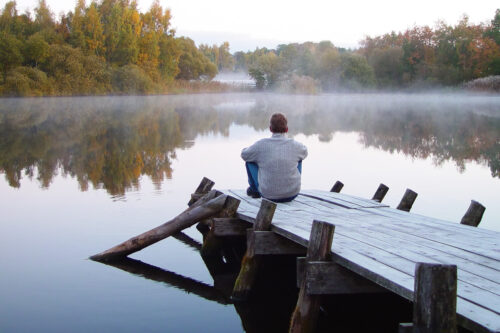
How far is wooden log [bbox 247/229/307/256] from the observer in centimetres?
556

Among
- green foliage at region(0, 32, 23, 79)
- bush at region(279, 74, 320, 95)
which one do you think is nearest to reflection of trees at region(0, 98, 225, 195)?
green foliage at region(0, 32, 23, 79)

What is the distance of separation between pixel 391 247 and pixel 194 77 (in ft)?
268

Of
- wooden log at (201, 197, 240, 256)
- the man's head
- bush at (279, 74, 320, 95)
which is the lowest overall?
bush at (279, 74, 320, 95)

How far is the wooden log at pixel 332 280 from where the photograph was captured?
4.29m

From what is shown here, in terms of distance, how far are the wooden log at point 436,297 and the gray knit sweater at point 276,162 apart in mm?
3643

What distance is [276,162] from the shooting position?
666 centimetres

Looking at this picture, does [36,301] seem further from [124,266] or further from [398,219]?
[398,219]

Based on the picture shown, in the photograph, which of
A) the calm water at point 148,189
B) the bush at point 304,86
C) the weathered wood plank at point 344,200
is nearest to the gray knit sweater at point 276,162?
the weathered wood plank at point 344,200

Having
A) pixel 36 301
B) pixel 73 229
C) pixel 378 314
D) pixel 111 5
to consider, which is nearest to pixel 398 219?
pixel 378 314

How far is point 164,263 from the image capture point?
6930 millimetres

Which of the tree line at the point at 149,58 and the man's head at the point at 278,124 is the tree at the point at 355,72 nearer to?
the tree line at the point at 149,58

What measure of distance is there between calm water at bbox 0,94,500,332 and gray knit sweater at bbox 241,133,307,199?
1214 millimetres

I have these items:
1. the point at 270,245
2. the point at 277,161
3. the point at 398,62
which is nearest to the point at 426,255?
the point at 270,245

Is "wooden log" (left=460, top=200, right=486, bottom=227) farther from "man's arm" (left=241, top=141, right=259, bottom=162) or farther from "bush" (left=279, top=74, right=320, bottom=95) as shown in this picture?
"bush" (left=279, top=74, right=320, bottom=95)
